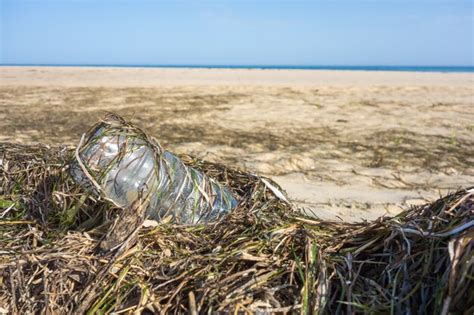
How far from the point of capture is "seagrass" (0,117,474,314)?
1.36 m

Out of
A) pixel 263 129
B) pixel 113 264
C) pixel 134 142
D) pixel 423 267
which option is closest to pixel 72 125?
pixel 263 129

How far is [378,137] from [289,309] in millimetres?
6116

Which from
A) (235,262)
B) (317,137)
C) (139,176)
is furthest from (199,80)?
(235,262)

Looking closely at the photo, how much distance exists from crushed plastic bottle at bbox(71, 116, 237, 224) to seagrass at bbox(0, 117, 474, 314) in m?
0.11

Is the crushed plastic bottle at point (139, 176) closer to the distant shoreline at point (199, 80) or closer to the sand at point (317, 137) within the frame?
the sand at point (317, 137)

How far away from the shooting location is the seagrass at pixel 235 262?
53.4 inches

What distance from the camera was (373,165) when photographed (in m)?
5.35

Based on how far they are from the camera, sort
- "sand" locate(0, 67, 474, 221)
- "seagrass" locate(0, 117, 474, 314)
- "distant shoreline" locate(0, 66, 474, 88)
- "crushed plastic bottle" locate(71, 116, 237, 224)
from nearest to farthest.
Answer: "seagrass" locate(0, 117, 474, 314) → "crushed plastic bottle" locate(71, 116, 237, 224) → "sand" locate(0, 67, 474, 221) → "distant shoreline" locate(0, 66, 474, 88)

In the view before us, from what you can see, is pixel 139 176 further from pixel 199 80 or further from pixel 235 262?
pixel 199 80

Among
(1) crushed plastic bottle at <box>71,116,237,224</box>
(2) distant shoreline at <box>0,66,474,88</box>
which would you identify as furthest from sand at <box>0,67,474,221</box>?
(2) distant shoreline at <box>0,66,474,88</box>

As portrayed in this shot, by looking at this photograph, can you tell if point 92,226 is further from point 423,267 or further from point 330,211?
point 330,211

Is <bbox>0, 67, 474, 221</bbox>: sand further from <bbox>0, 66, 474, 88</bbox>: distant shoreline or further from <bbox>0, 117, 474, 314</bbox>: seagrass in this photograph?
<bbox>0, 66, 474, 88</bbox>: distant shoreline

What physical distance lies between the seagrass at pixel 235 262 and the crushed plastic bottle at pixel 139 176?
108mm

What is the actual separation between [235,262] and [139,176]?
69cm
